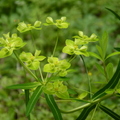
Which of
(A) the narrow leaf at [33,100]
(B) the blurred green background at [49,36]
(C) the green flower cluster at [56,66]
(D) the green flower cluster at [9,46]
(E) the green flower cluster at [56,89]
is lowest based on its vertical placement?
(B) the blurred green background at [49,36]

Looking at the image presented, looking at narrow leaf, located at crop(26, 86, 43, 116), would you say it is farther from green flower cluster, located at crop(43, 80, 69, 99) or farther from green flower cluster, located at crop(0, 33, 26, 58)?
green flower cluster, located at crop(0, 33, 26, 58)

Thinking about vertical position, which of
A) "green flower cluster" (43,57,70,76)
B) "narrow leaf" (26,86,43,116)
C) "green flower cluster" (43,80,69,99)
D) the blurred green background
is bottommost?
the blurred green background

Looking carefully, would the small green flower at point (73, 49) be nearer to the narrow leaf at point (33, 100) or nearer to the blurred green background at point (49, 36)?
the narrow leaf at point (33, 100)

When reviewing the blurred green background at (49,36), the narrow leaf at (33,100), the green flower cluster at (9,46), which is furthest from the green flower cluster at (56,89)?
the blurred green background at (49,36)

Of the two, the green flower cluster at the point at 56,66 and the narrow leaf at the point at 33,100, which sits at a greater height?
the green flower cluster at the point at 56,66

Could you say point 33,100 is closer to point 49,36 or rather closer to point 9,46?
point 9,46

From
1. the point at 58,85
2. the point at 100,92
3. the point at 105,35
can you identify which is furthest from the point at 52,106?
the point at 105,35

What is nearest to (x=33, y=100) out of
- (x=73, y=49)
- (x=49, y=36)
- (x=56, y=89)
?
(x=56, y=89)

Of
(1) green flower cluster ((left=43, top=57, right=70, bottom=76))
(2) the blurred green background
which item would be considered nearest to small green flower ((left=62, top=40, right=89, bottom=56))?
(1) green flower cluster ((left=43, top=57, right=70, bottom=76))
